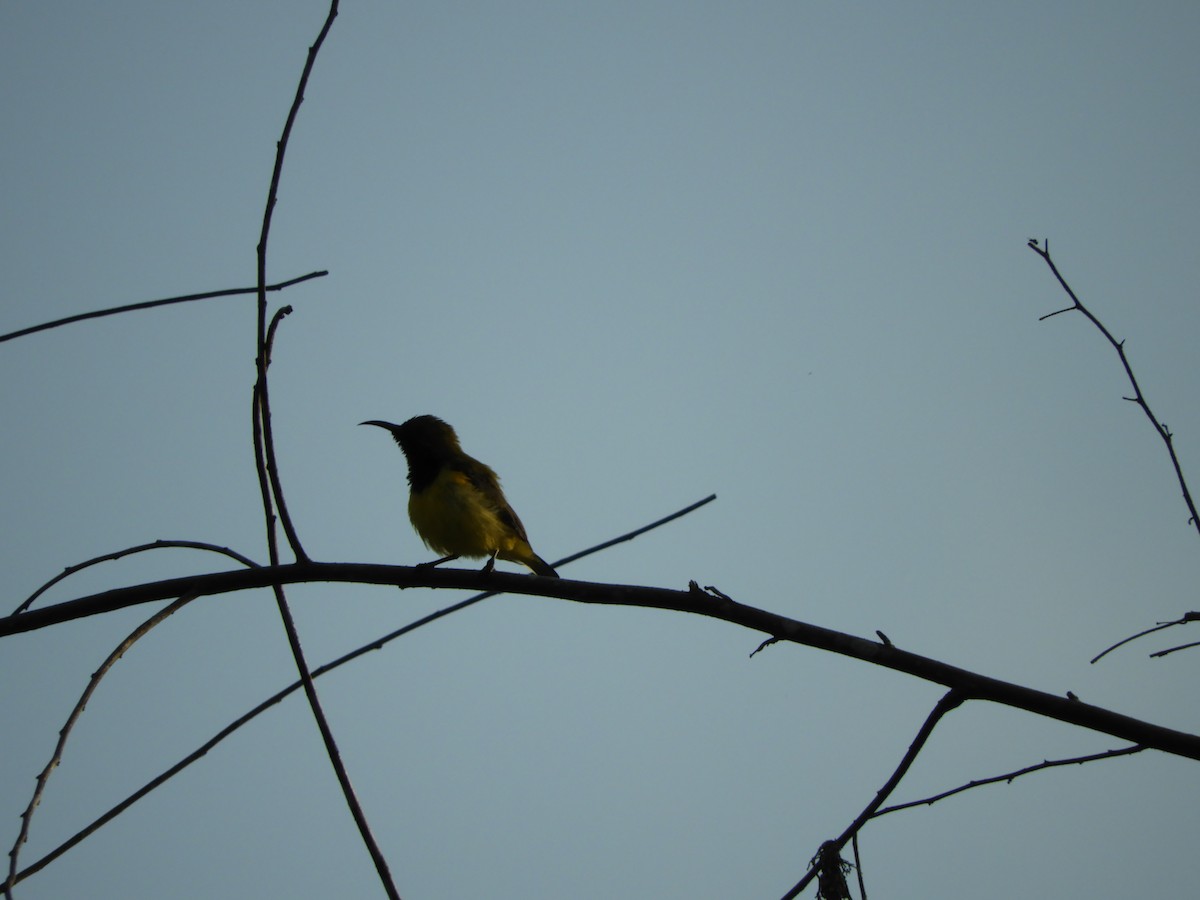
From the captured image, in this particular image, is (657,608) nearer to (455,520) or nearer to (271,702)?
(271,702)

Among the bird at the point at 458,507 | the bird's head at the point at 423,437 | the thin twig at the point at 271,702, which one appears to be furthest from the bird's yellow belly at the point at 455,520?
the thin twig at the point at 271,702

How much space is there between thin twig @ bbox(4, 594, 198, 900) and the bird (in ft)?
9.63

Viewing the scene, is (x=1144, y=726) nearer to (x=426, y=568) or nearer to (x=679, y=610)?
(x=679, y=610)

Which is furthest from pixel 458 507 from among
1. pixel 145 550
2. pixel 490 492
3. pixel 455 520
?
pixel 145 550

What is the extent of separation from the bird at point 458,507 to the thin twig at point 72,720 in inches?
116

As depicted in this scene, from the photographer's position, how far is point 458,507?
19.7ft

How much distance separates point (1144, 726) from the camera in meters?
2.23

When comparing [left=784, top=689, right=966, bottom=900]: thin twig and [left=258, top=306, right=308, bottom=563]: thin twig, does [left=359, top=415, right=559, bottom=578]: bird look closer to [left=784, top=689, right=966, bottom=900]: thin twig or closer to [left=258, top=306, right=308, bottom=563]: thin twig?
[left=258, top=306, right=308, bottom=563]: thin twig

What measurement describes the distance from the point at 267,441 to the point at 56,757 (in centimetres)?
96

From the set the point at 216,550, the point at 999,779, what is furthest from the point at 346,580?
the point at 999,779

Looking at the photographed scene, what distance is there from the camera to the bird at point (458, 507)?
6027 mm

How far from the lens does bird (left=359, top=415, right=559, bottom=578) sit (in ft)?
19.8

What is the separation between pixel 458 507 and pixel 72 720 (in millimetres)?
3585

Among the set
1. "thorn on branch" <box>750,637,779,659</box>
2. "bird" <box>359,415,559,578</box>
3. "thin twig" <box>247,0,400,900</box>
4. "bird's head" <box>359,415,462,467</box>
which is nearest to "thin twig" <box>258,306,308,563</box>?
"thin twig" <box>247,0,400,900</box>
